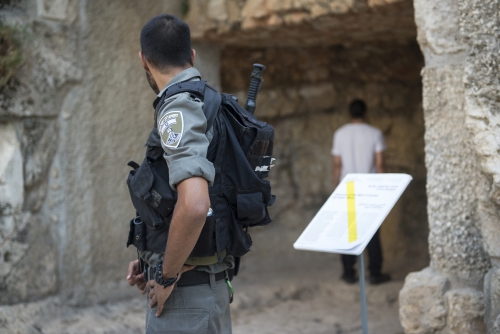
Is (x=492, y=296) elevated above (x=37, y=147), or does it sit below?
below

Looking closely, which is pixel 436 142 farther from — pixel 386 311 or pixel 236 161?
pixel 386 311

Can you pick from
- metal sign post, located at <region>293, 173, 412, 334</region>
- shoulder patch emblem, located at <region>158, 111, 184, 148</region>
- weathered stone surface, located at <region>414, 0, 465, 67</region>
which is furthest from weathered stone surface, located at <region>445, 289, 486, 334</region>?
shoulder patch emblem, located at <region>158, 111, 184, 148</region>

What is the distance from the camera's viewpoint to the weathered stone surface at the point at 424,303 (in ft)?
7.03

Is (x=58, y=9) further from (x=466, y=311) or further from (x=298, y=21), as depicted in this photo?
(x=466, y=311)

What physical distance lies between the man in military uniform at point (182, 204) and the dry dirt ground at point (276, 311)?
1365 mm

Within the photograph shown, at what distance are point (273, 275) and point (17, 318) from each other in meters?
1.92

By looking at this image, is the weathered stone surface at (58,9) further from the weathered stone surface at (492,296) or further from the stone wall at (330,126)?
the weathered stone surface at (492,296)

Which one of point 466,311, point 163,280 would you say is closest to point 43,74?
point 163,280

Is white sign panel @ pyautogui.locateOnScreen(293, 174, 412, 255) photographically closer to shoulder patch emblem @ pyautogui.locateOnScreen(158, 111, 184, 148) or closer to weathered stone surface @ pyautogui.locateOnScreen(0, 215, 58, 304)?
shoulder patch emblem @ pyautogui.locateOnScreen(158, 111, 184, 148)

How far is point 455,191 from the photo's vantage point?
7.00 feet

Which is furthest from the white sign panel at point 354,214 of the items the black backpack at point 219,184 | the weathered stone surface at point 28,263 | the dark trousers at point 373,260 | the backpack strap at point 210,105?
the dark trousers at point 373,260

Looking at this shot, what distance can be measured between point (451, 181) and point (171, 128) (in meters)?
1.22

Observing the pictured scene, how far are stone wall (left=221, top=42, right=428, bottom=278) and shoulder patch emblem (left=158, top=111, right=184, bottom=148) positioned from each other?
9.31 ft

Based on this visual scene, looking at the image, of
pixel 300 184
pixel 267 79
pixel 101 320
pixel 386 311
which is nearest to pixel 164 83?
pixel 101 320
